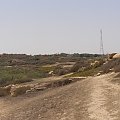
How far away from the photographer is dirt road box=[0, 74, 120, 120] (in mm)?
19531

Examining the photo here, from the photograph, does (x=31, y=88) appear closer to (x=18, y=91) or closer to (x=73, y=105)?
(x=18, y=91)

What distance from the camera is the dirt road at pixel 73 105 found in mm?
19531

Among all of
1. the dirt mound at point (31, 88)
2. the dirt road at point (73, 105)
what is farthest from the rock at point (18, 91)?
the dirt road at point (73, 105)

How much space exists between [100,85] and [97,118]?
10150mm

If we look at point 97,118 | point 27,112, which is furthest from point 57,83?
point 97,118

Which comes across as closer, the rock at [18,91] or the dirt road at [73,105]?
the dirt road at [73,105]

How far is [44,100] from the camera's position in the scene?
86.3ft

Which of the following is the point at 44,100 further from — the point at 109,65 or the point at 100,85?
the point at 109,65

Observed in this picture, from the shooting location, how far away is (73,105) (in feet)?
73.1

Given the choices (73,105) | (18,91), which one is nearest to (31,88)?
(18,91)

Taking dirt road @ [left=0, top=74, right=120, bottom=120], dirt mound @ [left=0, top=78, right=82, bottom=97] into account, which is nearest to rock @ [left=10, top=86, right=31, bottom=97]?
dirt mound @ [left=0, top=78, right=82, bottom=97]

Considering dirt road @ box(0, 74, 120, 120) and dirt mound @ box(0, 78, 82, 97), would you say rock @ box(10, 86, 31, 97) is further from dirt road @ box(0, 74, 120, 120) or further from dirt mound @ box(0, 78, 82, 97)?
dirt road @ box(0, 74, 120, 120)

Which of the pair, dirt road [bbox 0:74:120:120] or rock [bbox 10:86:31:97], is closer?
dirt road [bbox 0:74:120:120]

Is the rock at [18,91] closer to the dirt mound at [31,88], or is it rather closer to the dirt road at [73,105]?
the dirt mound at [31,88]
